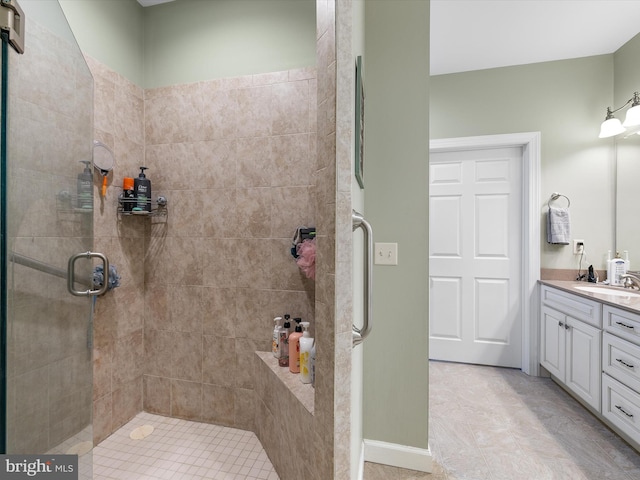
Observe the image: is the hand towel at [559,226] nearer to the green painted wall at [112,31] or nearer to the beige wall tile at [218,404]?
the beige wall tile at [218,404]

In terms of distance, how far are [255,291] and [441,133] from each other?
7.84ft

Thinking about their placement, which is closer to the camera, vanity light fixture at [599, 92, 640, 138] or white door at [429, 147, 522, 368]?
vanity light fixture at [599, 92, 640, 138]

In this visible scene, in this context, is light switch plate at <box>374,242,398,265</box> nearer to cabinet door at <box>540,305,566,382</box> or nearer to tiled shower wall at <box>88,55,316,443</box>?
tiled shower wall at <box>88,55,316,443</box>

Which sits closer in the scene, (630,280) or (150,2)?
(150,2)

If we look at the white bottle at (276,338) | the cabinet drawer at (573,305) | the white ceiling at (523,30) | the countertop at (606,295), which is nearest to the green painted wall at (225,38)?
the white ceiling at (523,30)

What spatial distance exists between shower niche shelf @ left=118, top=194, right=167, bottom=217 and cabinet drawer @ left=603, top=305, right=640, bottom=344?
2.93 metres

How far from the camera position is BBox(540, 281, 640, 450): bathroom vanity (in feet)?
5.52

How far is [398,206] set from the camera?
1.58 meters

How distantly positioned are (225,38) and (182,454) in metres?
2.58

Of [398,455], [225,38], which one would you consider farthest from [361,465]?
[225,38]

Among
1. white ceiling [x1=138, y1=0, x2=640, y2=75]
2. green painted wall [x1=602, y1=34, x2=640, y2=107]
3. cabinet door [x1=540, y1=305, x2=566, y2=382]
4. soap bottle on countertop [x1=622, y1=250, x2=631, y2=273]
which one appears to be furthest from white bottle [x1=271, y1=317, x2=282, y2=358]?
green painted wall [x1=602, y1=34, x2=640, y2=107]

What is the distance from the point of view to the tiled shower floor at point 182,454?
1.51 meters

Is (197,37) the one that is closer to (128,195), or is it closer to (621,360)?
(128,195)

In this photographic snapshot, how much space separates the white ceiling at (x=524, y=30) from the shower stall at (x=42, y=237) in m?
2.36
